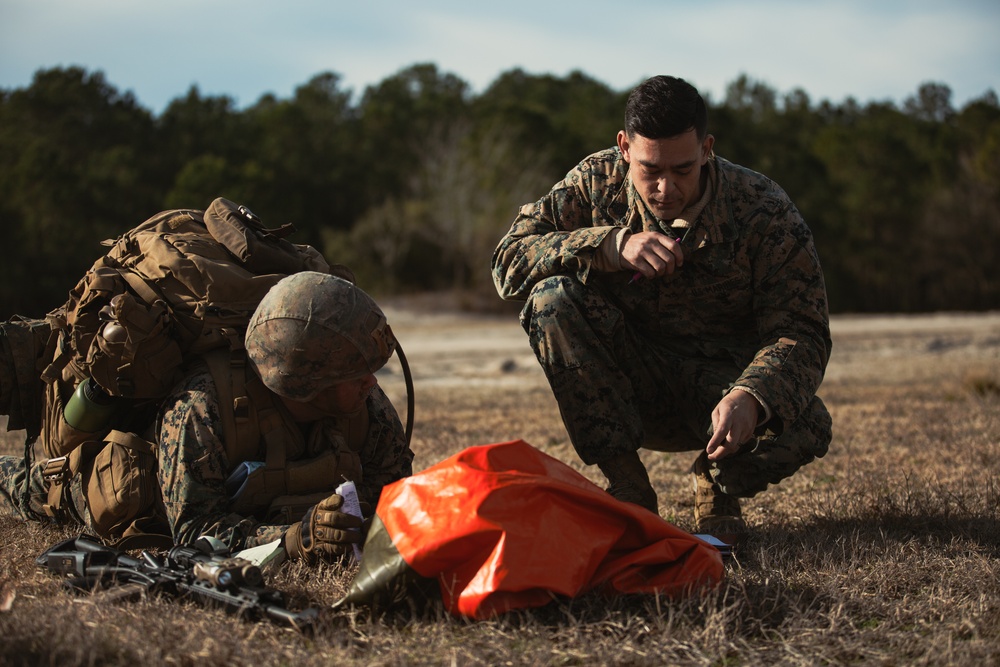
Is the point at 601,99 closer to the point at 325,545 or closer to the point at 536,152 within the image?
the point at 536,152

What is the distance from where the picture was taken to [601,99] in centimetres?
4847

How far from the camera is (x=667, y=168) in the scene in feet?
12.5

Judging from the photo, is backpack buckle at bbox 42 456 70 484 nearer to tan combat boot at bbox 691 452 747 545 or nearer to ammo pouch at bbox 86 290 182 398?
ammo pouch at bbox 86 290 182 398

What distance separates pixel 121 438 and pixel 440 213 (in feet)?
114

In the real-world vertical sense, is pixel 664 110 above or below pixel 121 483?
above

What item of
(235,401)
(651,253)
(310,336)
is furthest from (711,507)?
(235,401)

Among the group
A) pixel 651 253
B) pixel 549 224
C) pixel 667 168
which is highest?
pixel 667 168

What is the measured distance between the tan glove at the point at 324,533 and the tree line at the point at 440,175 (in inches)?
1062

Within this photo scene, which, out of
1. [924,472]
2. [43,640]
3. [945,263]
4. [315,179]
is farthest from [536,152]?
[43,640]

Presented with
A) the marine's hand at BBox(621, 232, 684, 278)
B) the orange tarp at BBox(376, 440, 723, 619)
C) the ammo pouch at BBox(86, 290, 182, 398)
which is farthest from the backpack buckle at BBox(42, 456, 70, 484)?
the marine's hand at BBox(621, 232, 684, 278)

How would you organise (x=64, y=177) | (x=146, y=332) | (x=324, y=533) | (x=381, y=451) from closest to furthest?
(x=324, y=533) < (x=146, y=332) < (x=381, y=451) < (x=64, y=177)

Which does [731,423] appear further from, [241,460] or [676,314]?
[241,460]

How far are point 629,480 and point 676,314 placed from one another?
72 centimetres

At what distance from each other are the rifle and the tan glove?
215mm
